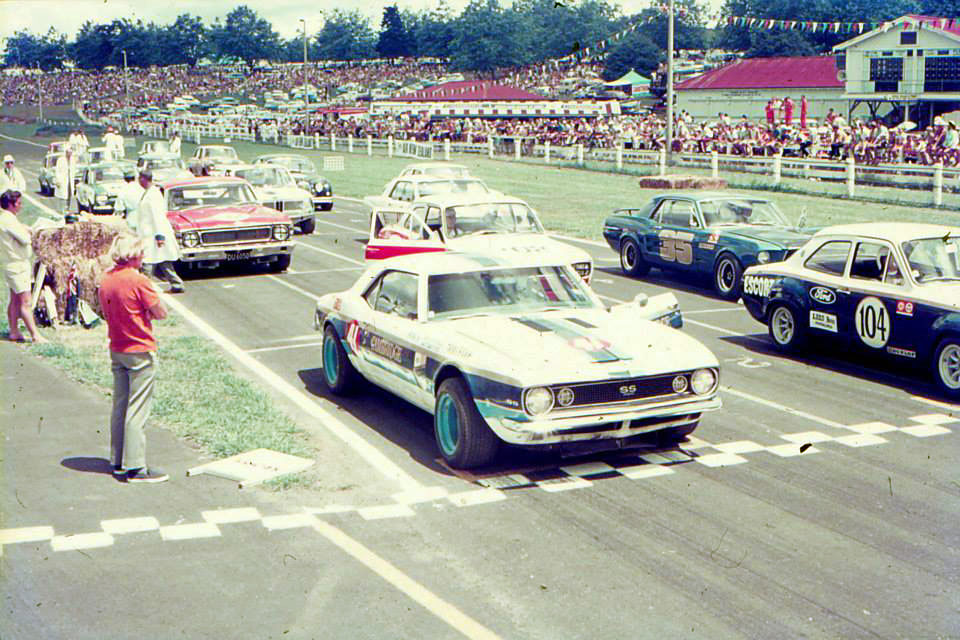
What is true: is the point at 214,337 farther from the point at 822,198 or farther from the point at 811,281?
the point at 822,198

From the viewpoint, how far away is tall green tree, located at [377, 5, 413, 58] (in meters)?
165

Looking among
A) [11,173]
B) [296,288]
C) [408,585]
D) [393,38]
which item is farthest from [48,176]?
[393,38]

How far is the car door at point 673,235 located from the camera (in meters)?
17.8

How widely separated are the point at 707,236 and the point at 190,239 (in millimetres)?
8644

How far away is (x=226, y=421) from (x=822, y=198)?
2535cm

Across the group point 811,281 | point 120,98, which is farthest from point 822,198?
point 120,98

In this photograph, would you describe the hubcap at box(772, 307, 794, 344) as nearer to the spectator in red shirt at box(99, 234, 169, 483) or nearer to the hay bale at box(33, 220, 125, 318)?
the spectator in red shirt at box(99, 234, 169, 483)

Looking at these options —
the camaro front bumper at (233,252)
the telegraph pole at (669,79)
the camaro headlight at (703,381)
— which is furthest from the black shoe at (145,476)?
the telegraph pole at (669,79)

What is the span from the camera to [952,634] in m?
5.54

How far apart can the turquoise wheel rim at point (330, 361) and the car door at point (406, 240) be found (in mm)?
5870

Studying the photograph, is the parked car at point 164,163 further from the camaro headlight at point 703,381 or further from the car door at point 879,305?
the camaro headlight at point 703,381

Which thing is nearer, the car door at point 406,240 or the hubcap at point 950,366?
the hubcap at point 950,366

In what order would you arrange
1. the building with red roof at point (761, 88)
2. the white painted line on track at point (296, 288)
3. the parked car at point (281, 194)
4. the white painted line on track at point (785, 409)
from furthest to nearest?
the building with red roof at point (761, 88), the parked car at point (281, 194), the white painted line on track at point (296, 288), the white painted line on track at point (785, 409)

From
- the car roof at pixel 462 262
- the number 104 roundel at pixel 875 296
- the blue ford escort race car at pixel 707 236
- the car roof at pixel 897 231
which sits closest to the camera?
the car roof at pixel 462 262
